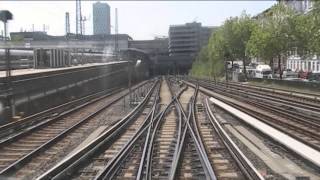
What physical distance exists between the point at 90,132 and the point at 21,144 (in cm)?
439

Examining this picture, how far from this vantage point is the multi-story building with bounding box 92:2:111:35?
483 ft

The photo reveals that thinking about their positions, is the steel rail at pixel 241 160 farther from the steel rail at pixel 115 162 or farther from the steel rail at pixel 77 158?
the steel rail at pixel 77 158

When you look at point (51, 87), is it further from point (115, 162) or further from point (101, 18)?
point (101, 18)

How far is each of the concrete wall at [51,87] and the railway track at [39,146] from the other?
1.94 metres

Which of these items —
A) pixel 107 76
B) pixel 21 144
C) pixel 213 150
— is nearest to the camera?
pixel 213 150

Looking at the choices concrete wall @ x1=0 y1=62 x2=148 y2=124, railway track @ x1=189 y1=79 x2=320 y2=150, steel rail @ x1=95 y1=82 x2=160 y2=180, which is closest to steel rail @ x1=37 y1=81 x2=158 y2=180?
steel rail @ x1=95 y1=82 x2=160 y2=180

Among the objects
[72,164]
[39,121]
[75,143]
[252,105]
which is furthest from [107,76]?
[72,164]

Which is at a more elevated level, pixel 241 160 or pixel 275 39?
pixel 275 39

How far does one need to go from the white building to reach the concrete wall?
40716mm

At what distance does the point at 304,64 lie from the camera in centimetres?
9881

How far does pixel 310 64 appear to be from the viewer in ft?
310

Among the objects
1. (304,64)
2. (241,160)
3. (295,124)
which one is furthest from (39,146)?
(304,64)

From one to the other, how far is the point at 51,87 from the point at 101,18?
120 meters

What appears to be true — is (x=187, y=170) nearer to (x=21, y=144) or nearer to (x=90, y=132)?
(x=21, y=144)
